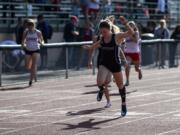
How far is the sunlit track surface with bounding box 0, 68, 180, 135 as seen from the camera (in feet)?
40.4

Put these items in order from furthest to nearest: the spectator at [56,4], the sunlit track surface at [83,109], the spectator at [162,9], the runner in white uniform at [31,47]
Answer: the spectator at [162,9] → the spectator at [56,4] → the runner in white uniform at [31,47] → the sunlit track surface at [83,109]

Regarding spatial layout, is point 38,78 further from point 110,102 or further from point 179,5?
point 179,5

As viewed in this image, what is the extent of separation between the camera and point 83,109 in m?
15.4

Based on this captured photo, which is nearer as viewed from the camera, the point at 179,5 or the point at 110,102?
the point at 110,102

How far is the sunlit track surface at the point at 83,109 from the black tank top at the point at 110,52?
3.44ft

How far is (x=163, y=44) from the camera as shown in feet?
95.7

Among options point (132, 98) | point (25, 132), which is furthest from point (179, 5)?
point (25, 132)

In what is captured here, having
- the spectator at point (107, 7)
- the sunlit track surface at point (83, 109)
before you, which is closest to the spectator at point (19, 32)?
the sunlit track surface at point (83, 109)

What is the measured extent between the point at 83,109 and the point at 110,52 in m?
1.52

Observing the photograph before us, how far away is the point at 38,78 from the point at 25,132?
11.0 meters

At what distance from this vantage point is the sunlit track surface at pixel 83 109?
1233 cm

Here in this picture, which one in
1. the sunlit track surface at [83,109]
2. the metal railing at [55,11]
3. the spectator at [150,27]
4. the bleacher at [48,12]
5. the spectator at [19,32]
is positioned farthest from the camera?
the spectator at [150,27]

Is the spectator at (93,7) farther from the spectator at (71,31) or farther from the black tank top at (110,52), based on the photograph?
the black tank top at (110,52)

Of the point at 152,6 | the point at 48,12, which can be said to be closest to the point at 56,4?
the point at 48,12
